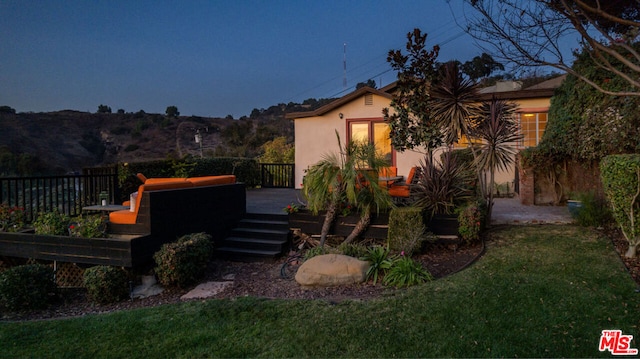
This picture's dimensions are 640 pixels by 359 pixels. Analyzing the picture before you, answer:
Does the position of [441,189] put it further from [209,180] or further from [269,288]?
[209,180]

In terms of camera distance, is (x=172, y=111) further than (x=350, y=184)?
Yes

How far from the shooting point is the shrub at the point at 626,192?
5.04 metres

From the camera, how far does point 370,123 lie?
13.2 metres

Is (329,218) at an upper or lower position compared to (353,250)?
upper

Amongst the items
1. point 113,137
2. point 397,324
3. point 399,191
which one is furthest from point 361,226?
point 113,137

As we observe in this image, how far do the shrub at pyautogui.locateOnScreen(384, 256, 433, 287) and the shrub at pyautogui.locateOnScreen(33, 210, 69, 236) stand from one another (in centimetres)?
490

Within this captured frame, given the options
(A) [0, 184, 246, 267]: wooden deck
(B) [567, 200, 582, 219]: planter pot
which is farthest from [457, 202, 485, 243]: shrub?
(A) [0, 184, 246, 267]: wooden deck

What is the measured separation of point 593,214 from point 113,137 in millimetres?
35819

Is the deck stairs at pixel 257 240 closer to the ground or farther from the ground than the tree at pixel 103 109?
closer to the ground

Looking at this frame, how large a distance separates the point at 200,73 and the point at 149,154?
9.56 meters

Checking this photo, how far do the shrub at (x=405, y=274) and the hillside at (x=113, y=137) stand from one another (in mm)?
20303

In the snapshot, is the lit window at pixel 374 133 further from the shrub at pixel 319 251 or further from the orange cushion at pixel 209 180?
the shrub at pixel 319 251

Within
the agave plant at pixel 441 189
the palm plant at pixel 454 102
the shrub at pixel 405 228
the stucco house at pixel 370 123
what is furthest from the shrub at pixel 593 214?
the stucco house at pixel 370 123
